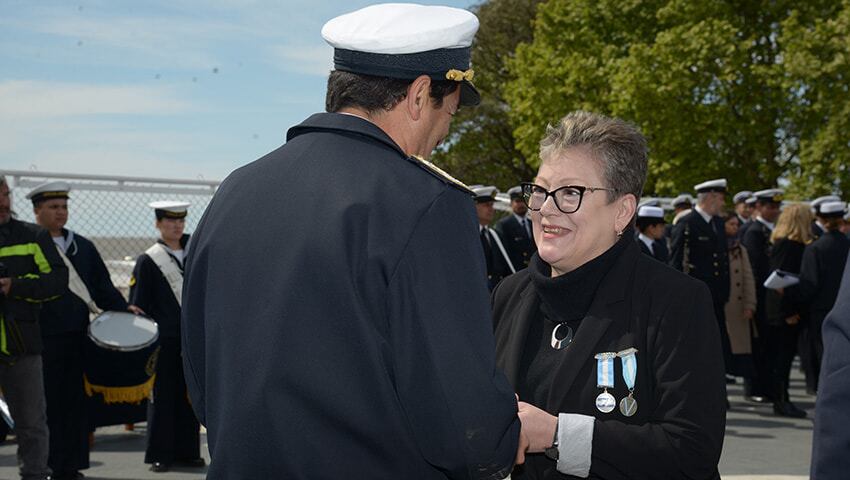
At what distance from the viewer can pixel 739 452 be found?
9.21 meters

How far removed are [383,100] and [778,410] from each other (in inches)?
407

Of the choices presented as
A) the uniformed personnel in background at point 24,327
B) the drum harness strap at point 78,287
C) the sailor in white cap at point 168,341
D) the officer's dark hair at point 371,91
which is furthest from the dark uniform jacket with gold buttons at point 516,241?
the officer's dark hair at point 371,91

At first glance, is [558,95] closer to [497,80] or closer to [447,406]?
[497,80]

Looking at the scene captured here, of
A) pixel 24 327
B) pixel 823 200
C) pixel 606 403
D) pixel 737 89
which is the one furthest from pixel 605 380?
pixel 737 89

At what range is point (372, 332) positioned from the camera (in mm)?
2031

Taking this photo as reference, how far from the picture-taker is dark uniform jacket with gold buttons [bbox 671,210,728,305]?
40.2 ft

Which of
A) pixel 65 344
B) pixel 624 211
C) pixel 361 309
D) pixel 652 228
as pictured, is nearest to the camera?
pixel 361 309

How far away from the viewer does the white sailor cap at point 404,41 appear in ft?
7.39

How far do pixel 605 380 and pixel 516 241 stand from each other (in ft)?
34.0

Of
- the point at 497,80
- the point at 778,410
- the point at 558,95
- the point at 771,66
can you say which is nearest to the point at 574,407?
the point at 778,410

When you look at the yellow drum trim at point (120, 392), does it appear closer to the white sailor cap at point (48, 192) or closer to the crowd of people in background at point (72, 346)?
the crowd of people in background at point (72, 346)

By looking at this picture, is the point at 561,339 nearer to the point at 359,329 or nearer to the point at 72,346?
the point at 359,329

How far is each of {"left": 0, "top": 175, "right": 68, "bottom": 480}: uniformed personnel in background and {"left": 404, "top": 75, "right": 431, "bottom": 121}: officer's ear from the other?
5516 mm

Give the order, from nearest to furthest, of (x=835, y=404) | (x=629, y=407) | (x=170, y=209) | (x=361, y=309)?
1. (x=361, y=309)
2. (x=835, y=404)
3. (x=629, y=407)
4. (x=170, y=209)
